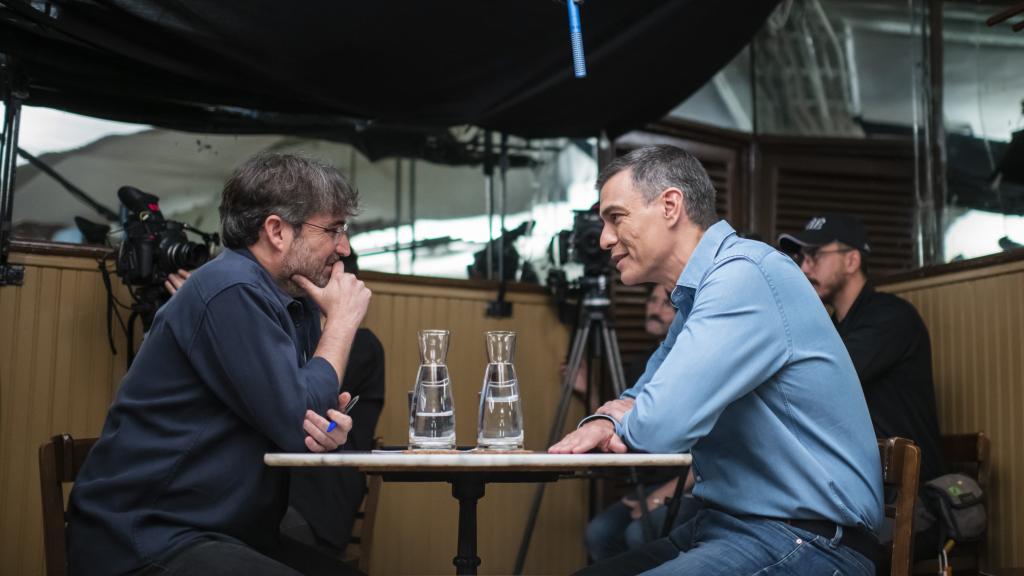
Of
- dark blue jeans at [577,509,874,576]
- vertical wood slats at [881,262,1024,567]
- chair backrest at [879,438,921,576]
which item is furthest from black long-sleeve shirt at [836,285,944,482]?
dark blue jeans at [577,509,874,576]

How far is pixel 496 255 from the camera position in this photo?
4.24 meters

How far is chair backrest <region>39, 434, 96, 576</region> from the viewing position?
1857mm

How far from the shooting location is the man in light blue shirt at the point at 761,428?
175 centimetres

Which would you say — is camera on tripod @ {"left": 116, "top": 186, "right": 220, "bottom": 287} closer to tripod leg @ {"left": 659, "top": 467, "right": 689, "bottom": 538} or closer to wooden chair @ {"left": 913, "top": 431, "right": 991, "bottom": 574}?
tripod leg @ {"left": 659, "top": 467, "right": 689, "bottom": 538}

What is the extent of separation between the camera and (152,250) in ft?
9.82

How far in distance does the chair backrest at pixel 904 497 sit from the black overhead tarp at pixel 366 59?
5.41 ft

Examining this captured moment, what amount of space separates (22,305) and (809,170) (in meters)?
3.42

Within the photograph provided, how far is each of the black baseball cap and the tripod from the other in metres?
0.76

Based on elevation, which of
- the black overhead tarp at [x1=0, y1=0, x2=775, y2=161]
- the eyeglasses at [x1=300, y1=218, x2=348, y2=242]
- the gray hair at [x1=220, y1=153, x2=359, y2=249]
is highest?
the black overhead tarp at [x1=0, y1=0, x2=775, y2=161]

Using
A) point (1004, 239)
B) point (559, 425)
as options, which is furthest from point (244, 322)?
point (1004, 239)

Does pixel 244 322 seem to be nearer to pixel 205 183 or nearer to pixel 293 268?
pixel 293 268

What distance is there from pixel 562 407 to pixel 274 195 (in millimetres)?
2109

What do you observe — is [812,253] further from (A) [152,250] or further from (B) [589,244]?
(A) [152,250]

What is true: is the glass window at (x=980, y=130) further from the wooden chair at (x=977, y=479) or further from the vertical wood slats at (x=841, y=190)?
the wooden chair at (x=977, y=479)
